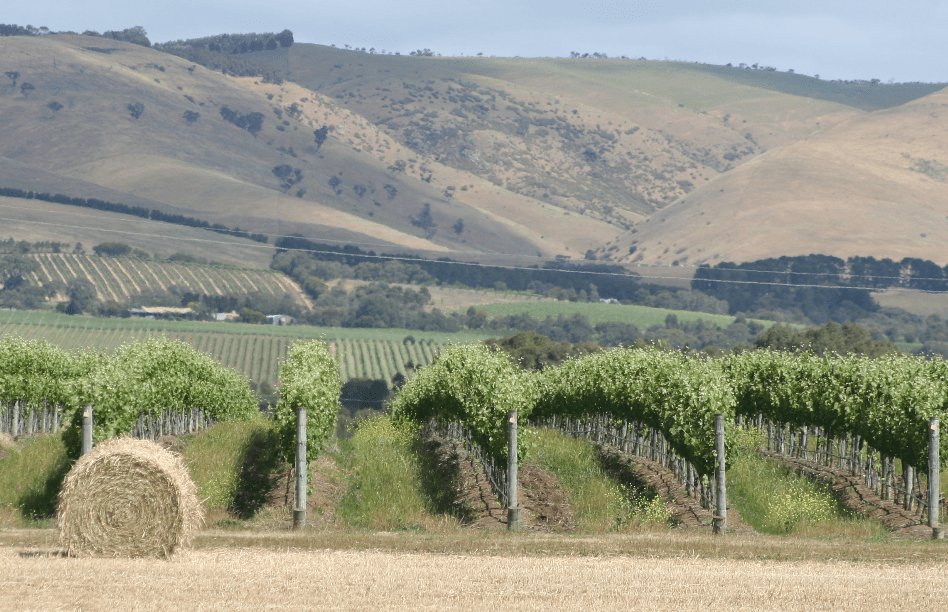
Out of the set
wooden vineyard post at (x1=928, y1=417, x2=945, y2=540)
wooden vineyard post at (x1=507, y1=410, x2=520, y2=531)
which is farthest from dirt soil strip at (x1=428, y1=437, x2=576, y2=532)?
wooden vineyard post at (x1=928, y1=417, x2=945, y2=540)

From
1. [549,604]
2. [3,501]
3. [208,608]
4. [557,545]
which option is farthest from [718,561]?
[3,501]

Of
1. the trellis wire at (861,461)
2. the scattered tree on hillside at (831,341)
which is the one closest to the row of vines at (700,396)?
the trellis wire at (861,461)

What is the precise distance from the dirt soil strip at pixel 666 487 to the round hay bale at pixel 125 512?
10.6 m

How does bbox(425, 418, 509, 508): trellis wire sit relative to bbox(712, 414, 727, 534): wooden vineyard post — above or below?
below

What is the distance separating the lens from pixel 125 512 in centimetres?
1772

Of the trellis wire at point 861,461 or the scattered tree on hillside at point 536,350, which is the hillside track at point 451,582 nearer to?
the trellis wire at point 861,461

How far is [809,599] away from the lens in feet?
47.4

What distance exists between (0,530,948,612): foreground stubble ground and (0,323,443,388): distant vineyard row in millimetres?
144309

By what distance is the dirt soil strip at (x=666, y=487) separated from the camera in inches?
908

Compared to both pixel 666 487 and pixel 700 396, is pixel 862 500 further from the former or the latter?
pixel 666 487

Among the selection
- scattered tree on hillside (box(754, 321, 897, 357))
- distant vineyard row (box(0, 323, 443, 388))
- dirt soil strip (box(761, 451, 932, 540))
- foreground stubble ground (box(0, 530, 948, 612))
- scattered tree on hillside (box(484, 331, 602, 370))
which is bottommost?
distant vineyard row (box(0, 323, 443, 388))

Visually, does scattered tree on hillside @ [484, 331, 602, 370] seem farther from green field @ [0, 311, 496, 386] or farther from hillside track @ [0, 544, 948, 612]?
hillside track @ [0, 544, 948, 612]

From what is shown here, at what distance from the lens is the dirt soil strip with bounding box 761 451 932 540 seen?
2186cm

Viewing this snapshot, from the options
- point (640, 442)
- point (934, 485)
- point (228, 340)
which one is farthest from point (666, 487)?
point (228, 340)
